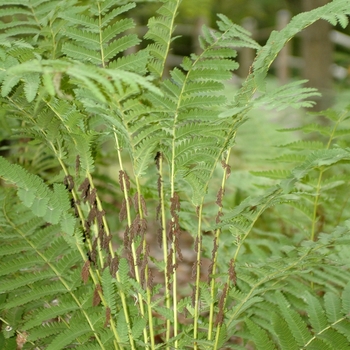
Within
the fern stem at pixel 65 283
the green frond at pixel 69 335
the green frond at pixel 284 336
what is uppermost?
the fern stem at pixel 65 283

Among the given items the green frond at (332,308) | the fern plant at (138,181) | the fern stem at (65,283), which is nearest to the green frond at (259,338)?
the fern plant at (138,181)

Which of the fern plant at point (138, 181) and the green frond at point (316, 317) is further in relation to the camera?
the green frond at point (316, 317)

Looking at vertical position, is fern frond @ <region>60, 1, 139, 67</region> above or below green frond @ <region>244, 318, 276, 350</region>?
above

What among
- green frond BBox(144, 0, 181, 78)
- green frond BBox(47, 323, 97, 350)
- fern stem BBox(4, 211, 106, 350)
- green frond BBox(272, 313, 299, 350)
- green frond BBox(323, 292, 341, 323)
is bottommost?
green frond BBox(272, 313, 299, 350)

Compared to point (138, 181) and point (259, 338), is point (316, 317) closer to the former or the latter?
point (259, 338)

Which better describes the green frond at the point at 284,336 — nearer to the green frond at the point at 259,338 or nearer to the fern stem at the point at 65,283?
the green frond at the point at 259,338

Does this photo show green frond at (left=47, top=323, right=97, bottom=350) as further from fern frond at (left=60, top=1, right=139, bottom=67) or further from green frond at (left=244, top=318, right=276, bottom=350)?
fern frond at (left=60, top=1, right=139, bottom=67)

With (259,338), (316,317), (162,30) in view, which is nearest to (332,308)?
(316,317)

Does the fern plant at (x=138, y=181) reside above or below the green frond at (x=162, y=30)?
below

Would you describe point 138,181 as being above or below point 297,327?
above

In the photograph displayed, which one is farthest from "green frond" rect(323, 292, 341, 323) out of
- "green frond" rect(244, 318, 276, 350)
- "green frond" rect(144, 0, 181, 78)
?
"green frond" rect(144, 0, 181, 78)

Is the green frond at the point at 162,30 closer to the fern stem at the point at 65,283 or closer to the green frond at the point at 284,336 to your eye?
the fern stem at the point at 65,283

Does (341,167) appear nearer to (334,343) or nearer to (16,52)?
(334,343)

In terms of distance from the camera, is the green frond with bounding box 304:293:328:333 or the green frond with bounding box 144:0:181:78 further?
the green frond with bounding box 304:293:328:333
